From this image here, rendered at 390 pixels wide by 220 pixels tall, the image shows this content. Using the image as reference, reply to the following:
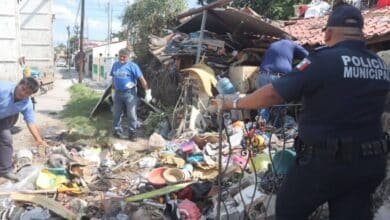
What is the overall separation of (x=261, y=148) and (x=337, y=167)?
13.1 ft

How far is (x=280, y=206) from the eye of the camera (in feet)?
9.05

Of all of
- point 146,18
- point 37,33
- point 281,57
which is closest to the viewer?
point 281,57

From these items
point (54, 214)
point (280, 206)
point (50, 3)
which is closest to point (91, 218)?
point (54, 214)

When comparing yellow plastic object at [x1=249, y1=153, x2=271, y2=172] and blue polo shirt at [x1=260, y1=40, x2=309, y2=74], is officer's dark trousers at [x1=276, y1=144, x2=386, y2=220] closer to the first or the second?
yellow plastic object at [x1=249, y1=153, x2=271, y2=172]

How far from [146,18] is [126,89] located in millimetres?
10265

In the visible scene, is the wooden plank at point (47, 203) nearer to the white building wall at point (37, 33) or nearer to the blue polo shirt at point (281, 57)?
the blue polo shirt at point (281, 57)

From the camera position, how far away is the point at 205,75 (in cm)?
907

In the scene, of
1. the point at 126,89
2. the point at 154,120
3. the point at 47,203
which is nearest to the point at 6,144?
the point at 47,203

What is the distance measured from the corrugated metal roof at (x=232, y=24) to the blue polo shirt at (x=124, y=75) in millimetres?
2242

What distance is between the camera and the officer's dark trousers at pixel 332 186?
2535mm

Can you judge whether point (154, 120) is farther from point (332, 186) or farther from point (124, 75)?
point (332, 186)

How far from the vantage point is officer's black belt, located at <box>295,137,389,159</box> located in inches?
98.3

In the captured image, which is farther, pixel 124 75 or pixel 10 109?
pixel 124 75

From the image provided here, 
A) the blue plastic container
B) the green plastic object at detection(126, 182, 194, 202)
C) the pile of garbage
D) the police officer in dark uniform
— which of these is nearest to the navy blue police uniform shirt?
the police officer in dark uniform
